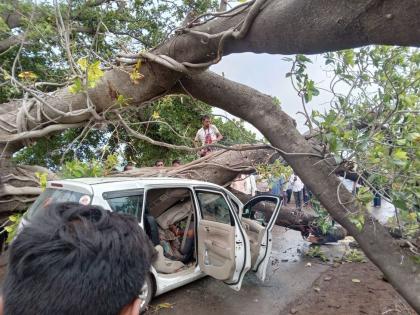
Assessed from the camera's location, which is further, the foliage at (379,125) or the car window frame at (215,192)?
the car window frame at (215,192)

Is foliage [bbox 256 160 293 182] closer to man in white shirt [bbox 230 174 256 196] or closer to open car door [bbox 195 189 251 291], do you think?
open car door [bbox 195 189 251 291]

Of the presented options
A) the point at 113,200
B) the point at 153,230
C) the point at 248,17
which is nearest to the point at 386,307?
the point at 153,230

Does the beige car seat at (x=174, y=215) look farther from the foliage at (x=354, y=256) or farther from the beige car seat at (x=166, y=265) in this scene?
the foliage at (x=354, y=256)

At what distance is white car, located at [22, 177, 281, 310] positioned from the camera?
3.92 meters

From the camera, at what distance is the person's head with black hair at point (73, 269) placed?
2.54ft

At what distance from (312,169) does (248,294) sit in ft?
8.51

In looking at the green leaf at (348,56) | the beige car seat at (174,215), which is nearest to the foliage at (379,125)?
the green leaf at (348,56)

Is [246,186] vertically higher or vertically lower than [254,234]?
higher

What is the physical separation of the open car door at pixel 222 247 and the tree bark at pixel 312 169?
1.45 m

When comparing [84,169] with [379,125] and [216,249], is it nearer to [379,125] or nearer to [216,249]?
[216,249]

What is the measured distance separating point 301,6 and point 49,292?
217cm

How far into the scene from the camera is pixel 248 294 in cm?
516

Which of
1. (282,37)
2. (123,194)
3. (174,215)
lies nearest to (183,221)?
(174,215)

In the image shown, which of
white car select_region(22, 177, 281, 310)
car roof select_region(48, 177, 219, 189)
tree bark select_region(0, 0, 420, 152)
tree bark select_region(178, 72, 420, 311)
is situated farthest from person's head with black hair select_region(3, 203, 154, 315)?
car roof select_region(48, 177, 219, 189)
